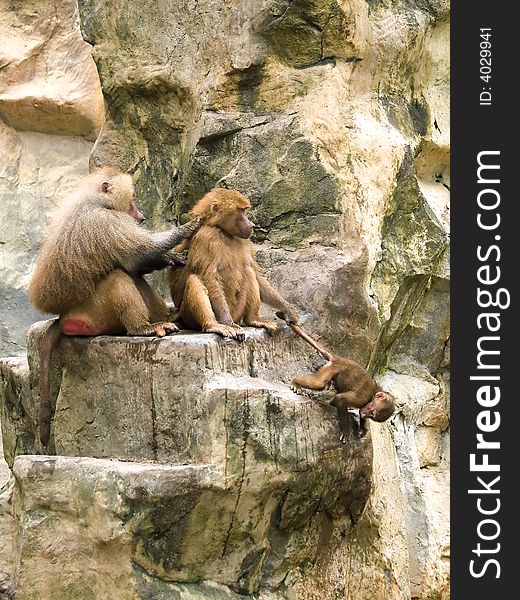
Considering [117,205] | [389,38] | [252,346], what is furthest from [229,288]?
[389,38]

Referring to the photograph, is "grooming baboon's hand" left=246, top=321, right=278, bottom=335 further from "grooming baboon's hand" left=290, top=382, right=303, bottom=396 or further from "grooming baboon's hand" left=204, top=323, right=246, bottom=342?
"grooming baboon's hand" left=290, top=382, right=303, bottom=396

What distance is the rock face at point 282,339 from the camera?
496 cm

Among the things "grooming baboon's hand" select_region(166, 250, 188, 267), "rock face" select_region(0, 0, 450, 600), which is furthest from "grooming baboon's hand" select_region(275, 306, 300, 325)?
"grooming baboon's hand" select_region(166, 250, 188, 267)

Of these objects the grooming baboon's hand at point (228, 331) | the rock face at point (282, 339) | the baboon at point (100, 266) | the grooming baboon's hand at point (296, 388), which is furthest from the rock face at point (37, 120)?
the grooming baboon's hand at point (296, 388)

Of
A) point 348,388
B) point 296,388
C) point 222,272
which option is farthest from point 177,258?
point 348,388

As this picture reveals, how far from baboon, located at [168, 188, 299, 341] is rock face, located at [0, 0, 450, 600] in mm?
249

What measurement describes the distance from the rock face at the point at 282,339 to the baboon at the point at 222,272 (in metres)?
0.25

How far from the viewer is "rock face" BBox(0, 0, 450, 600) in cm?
496

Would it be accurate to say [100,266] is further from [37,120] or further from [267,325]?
[37,120]

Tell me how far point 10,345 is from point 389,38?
399 cm

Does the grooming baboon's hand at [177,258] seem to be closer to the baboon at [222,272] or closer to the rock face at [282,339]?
the baboon at [222,272]

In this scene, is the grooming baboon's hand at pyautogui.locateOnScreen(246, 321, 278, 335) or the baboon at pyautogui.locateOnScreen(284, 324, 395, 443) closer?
the baboon at pyautogui.locateOnScreen(284, 324, 395, 443)

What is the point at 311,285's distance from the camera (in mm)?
5895

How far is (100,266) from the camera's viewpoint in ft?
17.4
